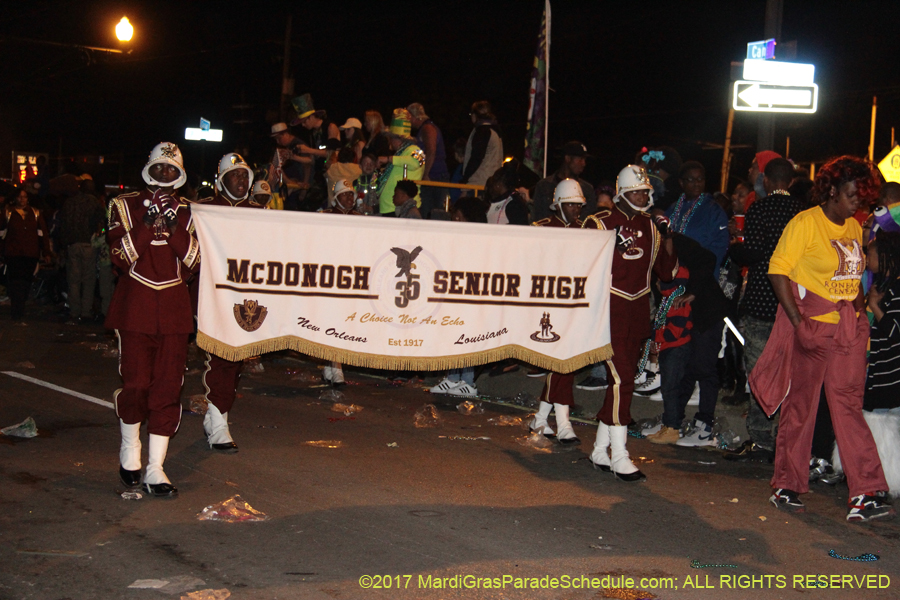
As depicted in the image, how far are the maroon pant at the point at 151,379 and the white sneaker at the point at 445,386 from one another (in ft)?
16.0

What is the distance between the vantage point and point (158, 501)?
19.7 feet

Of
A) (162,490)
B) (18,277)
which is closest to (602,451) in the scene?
(162,490)

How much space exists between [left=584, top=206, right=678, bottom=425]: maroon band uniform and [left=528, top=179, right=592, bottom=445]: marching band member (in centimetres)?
63

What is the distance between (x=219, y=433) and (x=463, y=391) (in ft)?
12.9

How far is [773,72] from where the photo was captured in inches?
529

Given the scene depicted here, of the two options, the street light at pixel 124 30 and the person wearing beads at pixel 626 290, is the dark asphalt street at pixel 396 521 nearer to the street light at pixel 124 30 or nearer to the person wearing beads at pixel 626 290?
the person wearing beads at pixel 626 290

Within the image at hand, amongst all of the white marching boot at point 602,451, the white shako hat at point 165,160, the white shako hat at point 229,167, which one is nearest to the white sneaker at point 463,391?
the white marching boot at point 602,451

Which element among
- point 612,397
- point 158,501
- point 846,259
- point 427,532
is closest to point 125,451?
point 158,501

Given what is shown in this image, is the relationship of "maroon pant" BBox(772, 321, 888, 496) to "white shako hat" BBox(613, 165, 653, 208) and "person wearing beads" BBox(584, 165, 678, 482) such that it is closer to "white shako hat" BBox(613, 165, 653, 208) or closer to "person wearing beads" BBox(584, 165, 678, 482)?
"person wearing beads" BBox(584, 165, 678, 482)

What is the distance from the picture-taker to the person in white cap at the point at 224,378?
7477 millimetres

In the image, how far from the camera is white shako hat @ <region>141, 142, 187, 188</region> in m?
6.28

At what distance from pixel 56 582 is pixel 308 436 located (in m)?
3.68

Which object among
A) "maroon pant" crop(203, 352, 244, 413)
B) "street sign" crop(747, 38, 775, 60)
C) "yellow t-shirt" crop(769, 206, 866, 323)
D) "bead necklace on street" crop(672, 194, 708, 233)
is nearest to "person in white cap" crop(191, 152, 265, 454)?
"maroon pant" crop(203, 352, 244, 413)

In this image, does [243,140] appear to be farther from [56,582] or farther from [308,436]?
[56,582]
